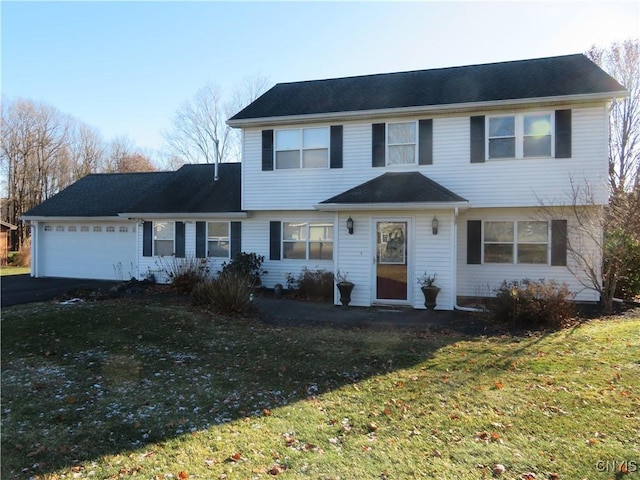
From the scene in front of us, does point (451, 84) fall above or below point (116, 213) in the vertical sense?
above

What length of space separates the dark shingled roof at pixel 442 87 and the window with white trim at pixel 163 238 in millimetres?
5182

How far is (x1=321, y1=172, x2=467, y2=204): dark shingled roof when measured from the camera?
446 inches

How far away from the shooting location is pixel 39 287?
52.2ft

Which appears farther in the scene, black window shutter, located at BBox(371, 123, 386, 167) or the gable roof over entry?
black window shutter, located at BBox(371, 123, 386, 167)

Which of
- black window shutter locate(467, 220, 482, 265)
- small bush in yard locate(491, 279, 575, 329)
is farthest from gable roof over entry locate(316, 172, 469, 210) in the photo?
small bush in yard locate(491, 279, 575, 329)

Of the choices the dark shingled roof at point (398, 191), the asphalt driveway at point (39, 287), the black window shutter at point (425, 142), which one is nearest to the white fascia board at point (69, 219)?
the asphalt driveway at point (39, 287)

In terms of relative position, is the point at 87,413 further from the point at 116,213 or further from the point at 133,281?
A: the point at 116,213

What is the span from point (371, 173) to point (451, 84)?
4092 mm

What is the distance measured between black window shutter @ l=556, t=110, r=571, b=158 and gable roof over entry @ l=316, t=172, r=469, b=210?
3.22 metres

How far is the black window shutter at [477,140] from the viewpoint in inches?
487

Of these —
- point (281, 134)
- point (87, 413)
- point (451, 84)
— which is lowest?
point (87, 413)

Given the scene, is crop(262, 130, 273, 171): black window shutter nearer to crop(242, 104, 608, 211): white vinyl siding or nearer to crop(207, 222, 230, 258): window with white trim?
crop(242, 104, 608, 211): white vinyl siding

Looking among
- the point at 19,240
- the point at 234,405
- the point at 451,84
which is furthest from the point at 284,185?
the point at 19,240

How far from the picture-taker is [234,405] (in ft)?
16.3
